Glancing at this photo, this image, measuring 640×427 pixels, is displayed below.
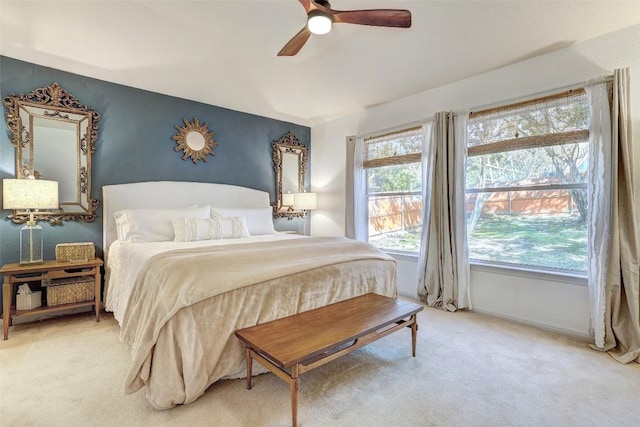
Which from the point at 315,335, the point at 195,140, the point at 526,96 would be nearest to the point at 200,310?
the point at 315,335

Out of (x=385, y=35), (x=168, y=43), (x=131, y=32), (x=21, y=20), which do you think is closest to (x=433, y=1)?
(x=385, y=35)

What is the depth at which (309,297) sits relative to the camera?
7.35ft

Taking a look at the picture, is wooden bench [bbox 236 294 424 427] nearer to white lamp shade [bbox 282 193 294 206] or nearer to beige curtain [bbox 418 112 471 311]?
beige curtain [bbox 418 112 471 311]

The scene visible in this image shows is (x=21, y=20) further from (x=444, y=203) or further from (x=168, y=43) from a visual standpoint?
(x=444, y=203)

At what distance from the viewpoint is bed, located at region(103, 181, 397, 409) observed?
1.68m

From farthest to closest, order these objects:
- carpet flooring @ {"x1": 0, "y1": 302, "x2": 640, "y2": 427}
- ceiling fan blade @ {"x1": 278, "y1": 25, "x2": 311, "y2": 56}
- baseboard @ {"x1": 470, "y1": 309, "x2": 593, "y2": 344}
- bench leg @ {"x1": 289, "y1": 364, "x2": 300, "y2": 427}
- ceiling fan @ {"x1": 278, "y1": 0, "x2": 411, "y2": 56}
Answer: baseboard @ {"x1": 470, "y1": 309, "x2": 593, "y2": 344} → ceiling fan blade @ {"x1": 278, "y1": 25, "x2": 311, "y2": 56} → ceiling fan @ {"x1": 278, "y1": 0, "x2": 411, "y2": 56} → carpet flooring @ {"x1": 0, "y1": 302, "x2": 640, "y2": 427} → bench leg @ {"x1": 289, "y1": 364, "x2": 300, "y2": 427}

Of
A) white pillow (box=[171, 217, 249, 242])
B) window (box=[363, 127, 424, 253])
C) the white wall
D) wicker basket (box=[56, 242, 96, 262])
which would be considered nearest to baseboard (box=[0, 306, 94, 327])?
wicker basket (box=[56, 242, 96, 262])

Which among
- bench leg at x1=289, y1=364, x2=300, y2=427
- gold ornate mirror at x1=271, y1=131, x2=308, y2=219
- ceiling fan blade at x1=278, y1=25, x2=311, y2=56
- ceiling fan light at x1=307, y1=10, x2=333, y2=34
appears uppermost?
ceiling fan blade at x1=278, y1=25, x2=311, y2=56

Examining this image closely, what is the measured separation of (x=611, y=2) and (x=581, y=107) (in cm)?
81

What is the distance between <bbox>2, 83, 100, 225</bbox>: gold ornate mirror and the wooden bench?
2.67m

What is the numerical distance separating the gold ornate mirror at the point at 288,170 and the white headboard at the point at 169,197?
356 mm

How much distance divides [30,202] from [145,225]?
92 centimetres

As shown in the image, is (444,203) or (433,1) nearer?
(433,1)

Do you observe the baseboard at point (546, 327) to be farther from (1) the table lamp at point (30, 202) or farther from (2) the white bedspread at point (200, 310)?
(1) the table lamp at point (30, 202)
